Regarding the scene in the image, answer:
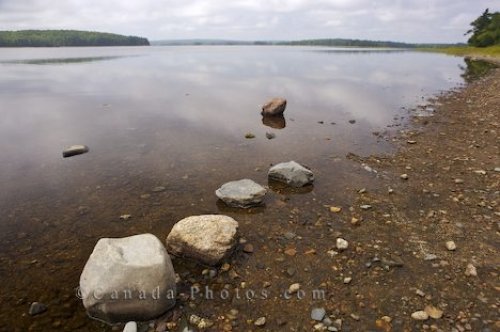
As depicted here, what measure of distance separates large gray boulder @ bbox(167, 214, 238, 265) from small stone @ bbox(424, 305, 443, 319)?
4276 millimetres

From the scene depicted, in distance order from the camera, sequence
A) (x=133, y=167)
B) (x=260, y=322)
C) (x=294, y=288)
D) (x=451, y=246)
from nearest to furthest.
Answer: (x=260, y=322) → (x=294, y=288) → (x=451, y=246) → (x=133, y=167)

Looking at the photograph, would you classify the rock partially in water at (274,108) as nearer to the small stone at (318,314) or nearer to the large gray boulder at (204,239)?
the large gray boulder at (204,239)

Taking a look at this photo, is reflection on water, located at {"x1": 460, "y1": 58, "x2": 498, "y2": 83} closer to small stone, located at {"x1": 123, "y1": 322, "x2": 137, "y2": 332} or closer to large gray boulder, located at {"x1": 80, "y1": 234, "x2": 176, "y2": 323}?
large gray boulder, located at {"x1": 80, "y1": 234, "x2": 176, "y2": 323}

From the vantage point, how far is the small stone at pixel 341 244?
8376 millimetres

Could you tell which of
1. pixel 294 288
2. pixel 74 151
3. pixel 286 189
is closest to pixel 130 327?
pixel 294 288

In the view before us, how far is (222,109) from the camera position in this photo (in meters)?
27.1

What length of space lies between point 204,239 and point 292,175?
5.10 meters

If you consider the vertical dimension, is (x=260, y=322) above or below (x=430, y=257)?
below

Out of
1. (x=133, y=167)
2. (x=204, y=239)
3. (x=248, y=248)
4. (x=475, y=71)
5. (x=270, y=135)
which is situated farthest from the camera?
(x=475, y=71)

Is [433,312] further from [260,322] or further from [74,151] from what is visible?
[74,151]

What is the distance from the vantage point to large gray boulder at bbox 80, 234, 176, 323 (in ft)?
20.1

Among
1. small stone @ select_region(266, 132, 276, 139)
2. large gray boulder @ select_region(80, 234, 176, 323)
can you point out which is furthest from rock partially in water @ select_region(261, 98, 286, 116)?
large gray boulder @ select_region(80, 234, 176, 323)

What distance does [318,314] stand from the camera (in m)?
6.41

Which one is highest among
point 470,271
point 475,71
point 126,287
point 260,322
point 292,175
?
point 475,71
